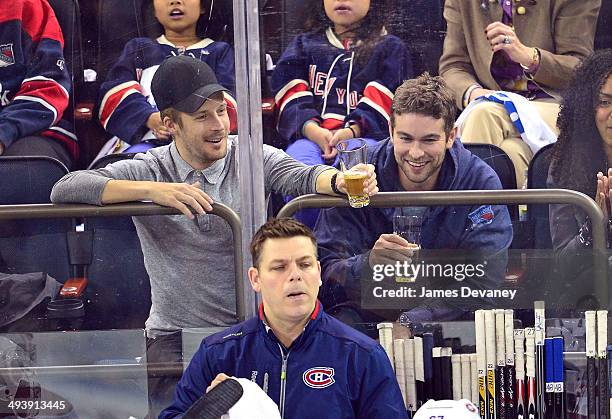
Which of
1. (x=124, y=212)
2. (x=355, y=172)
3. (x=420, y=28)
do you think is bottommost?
(x=124, y=212)

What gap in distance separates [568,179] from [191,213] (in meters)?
1.20

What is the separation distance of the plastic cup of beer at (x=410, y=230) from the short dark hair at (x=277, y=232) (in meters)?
0.42

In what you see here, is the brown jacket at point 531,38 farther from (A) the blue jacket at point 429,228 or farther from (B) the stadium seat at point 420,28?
(A) the blue jacket at point 429,228

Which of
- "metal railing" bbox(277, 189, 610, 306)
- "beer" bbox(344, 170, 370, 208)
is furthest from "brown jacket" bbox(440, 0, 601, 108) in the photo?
"beer" bbox(344, 170, 370, 208)

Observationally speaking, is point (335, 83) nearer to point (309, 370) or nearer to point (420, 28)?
point (420, 28)

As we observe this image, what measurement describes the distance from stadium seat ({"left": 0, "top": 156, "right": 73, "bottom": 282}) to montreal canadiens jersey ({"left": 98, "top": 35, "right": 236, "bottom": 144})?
0.75 feet

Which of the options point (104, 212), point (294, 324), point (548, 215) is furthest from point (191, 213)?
point (548, 215)

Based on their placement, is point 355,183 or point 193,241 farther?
point 193,241

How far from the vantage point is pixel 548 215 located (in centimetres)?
353

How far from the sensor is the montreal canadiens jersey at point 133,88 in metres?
3.63

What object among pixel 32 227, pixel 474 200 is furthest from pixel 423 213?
pixel 32 227

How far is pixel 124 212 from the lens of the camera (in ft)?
11.6

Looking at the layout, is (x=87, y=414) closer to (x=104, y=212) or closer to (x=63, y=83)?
(x=104, y=212)

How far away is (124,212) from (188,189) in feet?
0.70
